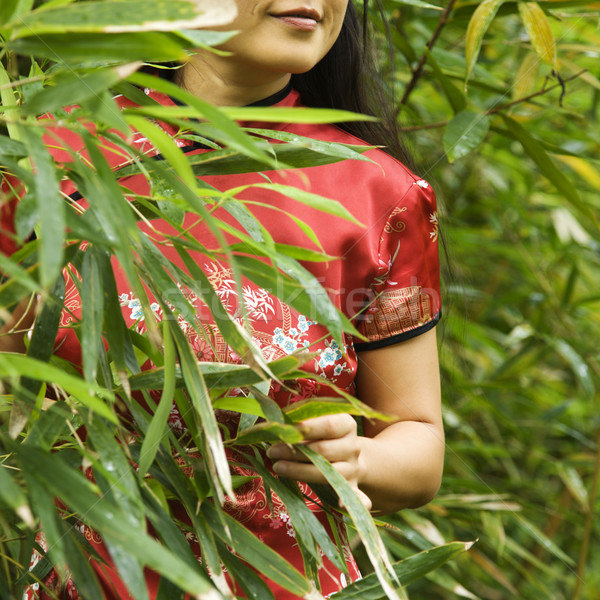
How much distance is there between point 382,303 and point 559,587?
1701 mm

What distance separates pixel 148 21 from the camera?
0.33 metres

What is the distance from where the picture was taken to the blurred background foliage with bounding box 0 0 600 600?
37.2 inches

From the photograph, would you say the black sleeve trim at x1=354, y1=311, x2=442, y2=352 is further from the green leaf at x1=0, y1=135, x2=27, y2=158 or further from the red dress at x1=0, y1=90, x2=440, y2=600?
the green leaf at x1=0, y1=135, x2=27, y2=158

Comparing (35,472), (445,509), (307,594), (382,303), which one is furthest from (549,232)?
(35,472)

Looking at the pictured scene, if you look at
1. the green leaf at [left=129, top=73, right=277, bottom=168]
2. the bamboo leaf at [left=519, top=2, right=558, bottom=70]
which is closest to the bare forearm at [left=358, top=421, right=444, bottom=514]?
the green leaf at [left=129, top=73, right=277, bottom=168]

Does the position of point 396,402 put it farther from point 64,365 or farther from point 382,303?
point 64,365

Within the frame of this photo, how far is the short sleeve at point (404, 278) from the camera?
27.0 inches

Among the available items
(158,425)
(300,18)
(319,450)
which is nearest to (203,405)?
(158,425)

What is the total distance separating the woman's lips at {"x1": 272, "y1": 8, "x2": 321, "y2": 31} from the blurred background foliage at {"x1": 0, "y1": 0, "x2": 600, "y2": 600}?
0.20 meters

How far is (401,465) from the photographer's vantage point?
2.15 ft

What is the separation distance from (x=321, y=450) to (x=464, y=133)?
0.47 metres

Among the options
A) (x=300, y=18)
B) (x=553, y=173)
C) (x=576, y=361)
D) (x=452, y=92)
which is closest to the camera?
(x=300, y=18)

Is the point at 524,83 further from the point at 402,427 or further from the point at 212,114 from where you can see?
the point at 212,114

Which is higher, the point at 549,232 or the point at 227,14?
the point at 227,14
